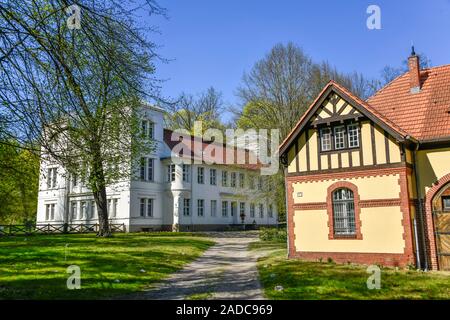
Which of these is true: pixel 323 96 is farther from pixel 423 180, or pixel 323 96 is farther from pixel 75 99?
pixel 75 99

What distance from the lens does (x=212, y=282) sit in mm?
12094

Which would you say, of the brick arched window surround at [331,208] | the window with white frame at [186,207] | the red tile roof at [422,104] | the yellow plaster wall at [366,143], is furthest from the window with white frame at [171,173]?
the yellow plaster wall at [366,143]

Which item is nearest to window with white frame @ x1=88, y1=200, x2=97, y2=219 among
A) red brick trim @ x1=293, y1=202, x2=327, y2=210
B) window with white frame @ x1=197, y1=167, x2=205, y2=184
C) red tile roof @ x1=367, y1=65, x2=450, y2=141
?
window with white frame @ x1=197, y1=167, x2=205, y2=184

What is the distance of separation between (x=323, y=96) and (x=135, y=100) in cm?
912

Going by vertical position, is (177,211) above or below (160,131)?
below

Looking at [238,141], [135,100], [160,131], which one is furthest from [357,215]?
[160,131]

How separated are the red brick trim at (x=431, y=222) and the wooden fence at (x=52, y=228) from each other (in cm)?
2661

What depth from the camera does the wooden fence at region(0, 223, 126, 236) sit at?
35084mm

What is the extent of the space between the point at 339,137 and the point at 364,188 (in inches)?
96.7

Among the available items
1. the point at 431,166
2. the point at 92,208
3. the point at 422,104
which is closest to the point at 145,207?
the point at 92,208

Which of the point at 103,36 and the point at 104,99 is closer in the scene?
the point at 103,36

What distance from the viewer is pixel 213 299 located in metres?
9.57

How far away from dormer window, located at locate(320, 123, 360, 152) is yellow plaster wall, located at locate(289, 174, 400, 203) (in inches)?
58.6

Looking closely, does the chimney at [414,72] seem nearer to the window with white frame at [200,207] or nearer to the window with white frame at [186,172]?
the window with white frame at [186,172]
